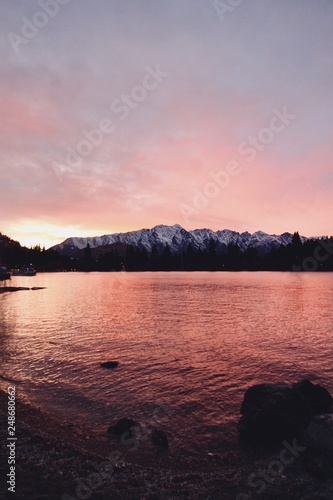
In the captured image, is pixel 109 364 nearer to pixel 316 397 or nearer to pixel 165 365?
pixel 165 365

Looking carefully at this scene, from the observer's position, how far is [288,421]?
12359 millimetres

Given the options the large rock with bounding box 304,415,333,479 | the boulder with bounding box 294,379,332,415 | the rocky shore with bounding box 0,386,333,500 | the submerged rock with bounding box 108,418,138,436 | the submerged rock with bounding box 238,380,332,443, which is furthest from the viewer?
the boulder with bounding box 294,379,332,415

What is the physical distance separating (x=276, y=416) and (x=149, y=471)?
5.36 m

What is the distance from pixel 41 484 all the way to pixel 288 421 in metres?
8.94

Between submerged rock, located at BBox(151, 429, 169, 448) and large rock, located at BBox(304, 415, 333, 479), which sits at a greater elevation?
large rock, located at BBox(304, 415, 333, 479)

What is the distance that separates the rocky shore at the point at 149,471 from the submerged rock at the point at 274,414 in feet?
1.51

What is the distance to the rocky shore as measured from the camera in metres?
9.07

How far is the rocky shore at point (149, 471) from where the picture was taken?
29.8 feet

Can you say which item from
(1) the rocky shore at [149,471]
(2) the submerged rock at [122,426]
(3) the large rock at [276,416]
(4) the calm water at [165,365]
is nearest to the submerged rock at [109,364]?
(4) the calm water at [165,365]

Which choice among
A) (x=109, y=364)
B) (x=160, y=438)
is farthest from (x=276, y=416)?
(x=109, y=364)

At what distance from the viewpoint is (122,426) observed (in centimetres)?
1321

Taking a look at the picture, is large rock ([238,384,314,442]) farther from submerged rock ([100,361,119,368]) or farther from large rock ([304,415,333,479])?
submerged rock ([100,361,119,368])

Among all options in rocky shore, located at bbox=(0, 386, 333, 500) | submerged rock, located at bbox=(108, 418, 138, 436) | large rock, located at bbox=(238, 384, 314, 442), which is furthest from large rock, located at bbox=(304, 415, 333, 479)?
submerged rock, located at bbox=(108, 418, 138, 436)

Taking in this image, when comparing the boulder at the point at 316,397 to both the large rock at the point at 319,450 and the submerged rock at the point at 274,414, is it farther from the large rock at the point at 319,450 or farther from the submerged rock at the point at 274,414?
the large rock at the point at 319,450
